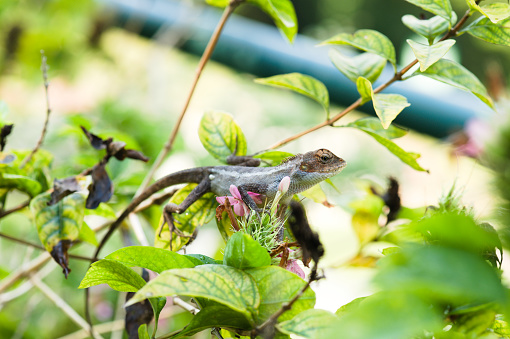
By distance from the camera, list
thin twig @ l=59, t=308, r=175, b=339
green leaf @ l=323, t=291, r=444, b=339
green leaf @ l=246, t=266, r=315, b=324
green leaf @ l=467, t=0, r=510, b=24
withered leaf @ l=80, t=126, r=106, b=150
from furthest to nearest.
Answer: thin twig @ l=59, t=308, r=175, b=339, withered leaf @ l=80, t=126, r=106, b=150, green leaf @ l=467, t=0, r=510, b=24, green leaf @ l=246, t=266, r=315, b=324, green leaf @ l=323, t=291, r=444, b=339

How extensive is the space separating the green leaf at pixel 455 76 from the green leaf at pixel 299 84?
5.1 inches

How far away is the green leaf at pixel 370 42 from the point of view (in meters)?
0.53

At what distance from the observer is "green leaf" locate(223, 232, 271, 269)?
0.35 m

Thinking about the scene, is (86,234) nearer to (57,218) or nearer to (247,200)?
(57,218)

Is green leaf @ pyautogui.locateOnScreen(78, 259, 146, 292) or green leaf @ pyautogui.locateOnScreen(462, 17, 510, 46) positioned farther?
green leaf @ pyautogui.locateOnScreen(462, 17, 510, 46)

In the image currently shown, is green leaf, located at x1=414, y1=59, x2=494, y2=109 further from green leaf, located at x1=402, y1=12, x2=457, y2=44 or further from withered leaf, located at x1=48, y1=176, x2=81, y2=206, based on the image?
withered leaf, located at x1=48, y1=176, x2=81, y2=206

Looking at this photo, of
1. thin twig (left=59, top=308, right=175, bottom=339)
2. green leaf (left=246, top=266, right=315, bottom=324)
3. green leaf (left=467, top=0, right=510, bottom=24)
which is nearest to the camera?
green leaf (left=246, top=266, right=315, bottom=324)

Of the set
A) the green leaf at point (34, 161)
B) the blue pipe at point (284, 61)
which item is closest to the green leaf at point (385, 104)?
Answer: the green leaf at point (34, 161)

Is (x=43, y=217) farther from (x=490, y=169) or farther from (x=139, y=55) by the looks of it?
(x=139, y=55)

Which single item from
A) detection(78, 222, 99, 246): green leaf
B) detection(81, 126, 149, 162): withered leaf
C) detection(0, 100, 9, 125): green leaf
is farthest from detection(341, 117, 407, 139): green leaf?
detection(0, 100, 9, 125): green leaf

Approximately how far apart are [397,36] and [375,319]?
4.82 metres

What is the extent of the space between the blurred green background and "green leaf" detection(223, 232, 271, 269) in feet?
0.15

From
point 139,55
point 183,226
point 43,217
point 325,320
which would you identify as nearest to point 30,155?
point 43,217

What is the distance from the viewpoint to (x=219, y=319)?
0.35 metres
